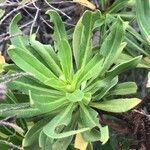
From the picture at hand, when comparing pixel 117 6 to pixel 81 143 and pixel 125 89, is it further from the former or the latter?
pixel 81 143

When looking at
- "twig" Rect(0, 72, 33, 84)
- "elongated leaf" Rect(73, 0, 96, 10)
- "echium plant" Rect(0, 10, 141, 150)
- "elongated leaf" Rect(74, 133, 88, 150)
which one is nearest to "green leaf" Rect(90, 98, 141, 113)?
"echium plant" Rect(0, 10, 141, 150)

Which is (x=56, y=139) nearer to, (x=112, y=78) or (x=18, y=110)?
(x=18, y=110)

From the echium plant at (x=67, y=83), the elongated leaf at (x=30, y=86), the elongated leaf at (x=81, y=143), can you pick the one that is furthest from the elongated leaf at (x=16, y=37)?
the elongated leaf at (x=81, y=143)

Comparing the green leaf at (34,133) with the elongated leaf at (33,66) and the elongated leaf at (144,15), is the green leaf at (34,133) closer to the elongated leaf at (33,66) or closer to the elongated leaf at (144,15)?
the elongated leaf at (33,66)

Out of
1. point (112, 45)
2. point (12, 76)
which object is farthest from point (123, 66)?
point (12, 76)

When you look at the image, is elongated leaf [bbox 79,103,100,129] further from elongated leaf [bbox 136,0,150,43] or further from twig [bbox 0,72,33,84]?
elongated leaf [bbox 136,0,150,43]

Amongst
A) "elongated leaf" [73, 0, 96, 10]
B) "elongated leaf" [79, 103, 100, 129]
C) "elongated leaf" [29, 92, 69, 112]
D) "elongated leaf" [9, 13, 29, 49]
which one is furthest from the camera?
"elongated leaf" [73, 0, 96, 10]
